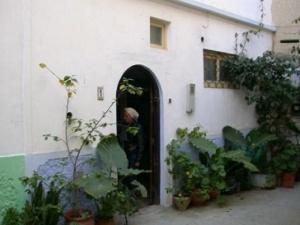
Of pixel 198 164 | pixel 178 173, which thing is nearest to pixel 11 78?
pixel 178 173

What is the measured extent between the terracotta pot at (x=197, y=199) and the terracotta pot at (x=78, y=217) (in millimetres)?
2552

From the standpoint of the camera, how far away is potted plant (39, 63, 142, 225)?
617 cm

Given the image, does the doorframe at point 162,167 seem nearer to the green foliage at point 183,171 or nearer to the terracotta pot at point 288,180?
the green foliage at point 183,171

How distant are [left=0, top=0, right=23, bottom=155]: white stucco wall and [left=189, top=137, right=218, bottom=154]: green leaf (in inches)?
144

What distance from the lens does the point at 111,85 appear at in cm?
724

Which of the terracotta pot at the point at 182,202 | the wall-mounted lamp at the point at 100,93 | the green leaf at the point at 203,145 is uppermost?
the wall-mounted lamp at the point at 100,93

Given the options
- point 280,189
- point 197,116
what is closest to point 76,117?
point 197,116

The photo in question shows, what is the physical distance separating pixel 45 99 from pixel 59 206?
146cm

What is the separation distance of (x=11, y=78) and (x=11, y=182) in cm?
133

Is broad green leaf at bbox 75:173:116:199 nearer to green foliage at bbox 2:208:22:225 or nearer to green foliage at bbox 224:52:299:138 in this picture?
green foliage at bbox 2:208:22:225

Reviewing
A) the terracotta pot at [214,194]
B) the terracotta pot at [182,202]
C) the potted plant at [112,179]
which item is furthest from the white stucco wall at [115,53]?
the terracotta pot at [214,194]

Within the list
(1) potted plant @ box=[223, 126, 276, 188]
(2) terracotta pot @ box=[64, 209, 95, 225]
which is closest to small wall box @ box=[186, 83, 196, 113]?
(1) potted plant @ box=[223, 126, 276, 188]

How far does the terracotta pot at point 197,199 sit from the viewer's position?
827cm

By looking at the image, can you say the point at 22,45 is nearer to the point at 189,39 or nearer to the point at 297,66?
the point at 189,39
